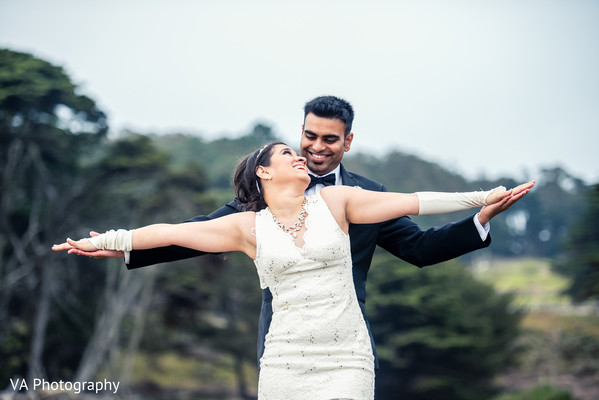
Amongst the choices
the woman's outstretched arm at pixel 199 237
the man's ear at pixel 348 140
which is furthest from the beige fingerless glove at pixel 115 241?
the man's ear at pixel 348 140

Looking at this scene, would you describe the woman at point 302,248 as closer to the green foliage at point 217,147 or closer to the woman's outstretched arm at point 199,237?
the woman's outstretched arm at point 199,237

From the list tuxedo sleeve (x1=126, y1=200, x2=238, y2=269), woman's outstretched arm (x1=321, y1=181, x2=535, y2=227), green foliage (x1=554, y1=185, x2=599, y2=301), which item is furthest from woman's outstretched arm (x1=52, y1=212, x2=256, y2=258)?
green foliage (x1=554, y1=185, x2=599, y2=301)

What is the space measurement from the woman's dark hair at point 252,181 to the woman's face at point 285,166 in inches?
1.7

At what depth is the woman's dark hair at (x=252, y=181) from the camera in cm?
360

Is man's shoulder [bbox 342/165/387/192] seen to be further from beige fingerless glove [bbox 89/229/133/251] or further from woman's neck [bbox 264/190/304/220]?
beige fingerless glove [bbox 89/229/133/251]

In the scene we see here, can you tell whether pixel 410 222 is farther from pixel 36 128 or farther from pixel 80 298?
pixel 80 298

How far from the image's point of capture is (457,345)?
27.9 m

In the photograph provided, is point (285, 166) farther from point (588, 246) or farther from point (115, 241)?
point (588, 246)

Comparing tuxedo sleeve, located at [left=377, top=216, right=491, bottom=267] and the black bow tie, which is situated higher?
the black bow tie

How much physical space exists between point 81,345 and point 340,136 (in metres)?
24.6

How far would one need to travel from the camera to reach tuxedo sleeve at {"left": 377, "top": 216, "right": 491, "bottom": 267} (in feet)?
12.0

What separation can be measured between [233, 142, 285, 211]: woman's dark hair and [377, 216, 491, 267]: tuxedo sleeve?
0.78 metres

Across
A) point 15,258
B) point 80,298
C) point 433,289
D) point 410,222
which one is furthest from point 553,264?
point 410,222

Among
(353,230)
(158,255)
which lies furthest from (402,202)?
(158,255)
